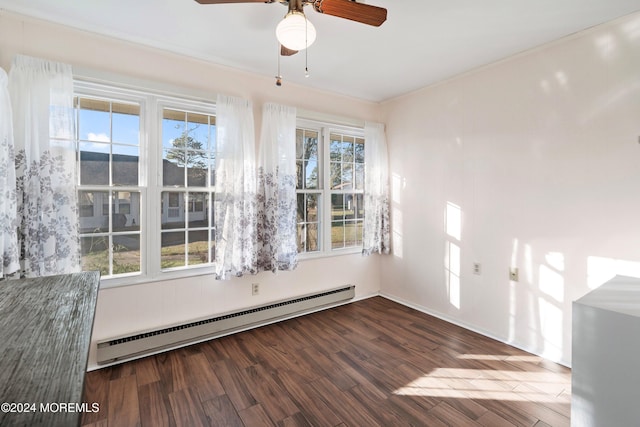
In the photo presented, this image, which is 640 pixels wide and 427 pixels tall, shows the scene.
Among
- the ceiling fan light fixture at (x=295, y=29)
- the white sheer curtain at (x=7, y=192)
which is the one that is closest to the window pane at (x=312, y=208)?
the ceiling fan light fixture at (x=295, y=29)

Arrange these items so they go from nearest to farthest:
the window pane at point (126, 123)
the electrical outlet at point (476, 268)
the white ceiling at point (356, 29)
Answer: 1. the white ceiling at point (356, 29)
2. the window pane at point (126, 123)
3. the electrical outlet at point (476, 268)

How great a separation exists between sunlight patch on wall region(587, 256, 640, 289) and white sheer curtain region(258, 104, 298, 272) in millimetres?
2556

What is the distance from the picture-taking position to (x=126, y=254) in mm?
2539

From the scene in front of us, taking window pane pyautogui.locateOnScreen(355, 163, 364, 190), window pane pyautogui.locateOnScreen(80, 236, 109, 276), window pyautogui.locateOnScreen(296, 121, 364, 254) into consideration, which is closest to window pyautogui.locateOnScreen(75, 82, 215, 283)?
window pane pyautogui.locateOnScreen(80, 236, 109, 276)

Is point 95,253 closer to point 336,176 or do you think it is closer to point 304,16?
point 304,16

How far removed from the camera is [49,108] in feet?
6.93

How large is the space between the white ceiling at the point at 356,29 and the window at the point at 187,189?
66 centimetres

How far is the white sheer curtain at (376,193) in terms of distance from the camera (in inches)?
150

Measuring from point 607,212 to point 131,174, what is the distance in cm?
388

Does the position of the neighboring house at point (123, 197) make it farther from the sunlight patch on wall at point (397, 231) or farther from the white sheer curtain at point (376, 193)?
the sunlight patch on wall at point (397, 231)

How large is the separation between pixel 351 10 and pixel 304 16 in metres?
0.28

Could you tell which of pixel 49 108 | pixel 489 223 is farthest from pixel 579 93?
pixel 49 108

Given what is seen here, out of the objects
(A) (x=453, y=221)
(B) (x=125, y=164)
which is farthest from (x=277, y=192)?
(A) (x=453, y=221)

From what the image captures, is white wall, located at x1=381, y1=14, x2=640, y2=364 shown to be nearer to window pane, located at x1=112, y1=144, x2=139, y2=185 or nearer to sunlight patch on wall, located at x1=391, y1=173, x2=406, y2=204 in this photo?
sunlight patch on wall, located at x1=391, y1=173, x2=406, y2=204
